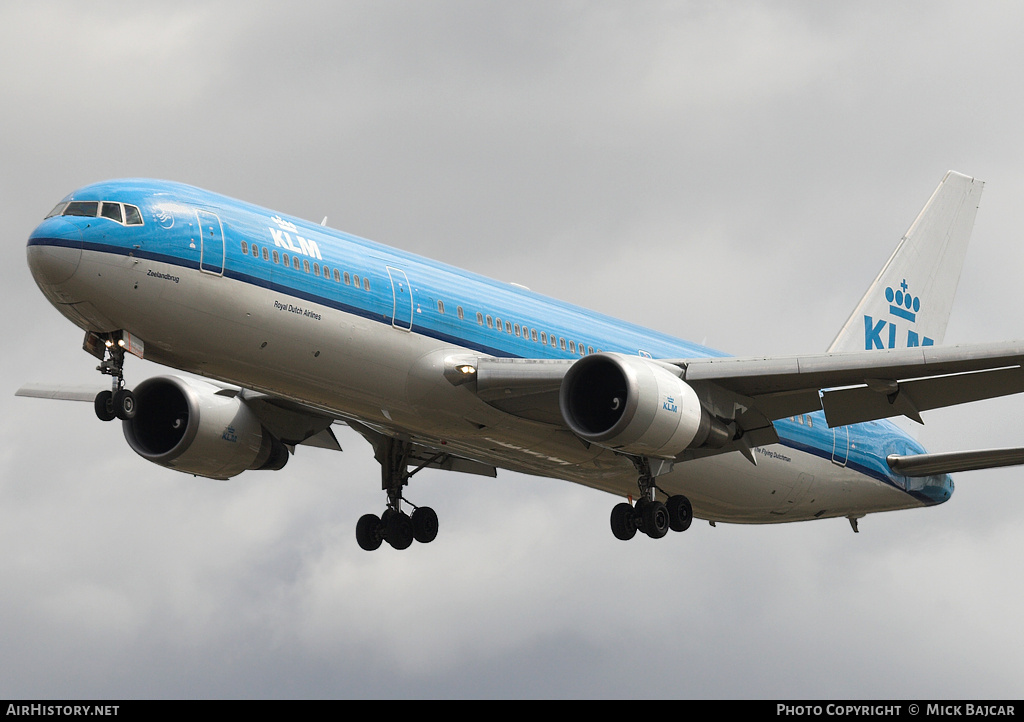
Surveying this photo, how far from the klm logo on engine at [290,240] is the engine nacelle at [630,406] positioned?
18.4 ft

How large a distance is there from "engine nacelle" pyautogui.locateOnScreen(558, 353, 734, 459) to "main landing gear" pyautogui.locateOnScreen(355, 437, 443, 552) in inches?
295

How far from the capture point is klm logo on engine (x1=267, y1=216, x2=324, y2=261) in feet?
90.7

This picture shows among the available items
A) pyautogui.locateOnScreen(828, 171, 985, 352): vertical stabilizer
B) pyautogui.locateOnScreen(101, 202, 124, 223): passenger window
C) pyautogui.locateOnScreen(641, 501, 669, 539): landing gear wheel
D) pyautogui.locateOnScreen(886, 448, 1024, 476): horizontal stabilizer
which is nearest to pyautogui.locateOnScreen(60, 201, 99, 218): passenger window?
pyautogui.locateOnScreen(101, 202, 124, 223): passenger window

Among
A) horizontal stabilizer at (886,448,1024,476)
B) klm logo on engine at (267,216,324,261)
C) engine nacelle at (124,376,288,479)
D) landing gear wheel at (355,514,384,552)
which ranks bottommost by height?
landing gear wheel at (355,514,384,552)

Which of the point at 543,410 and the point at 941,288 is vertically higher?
the point at 941,288

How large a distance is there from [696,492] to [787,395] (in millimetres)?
4052

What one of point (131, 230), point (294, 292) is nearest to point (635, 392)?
point (294, 292)

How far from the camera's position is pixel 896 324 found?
42906 millimetres

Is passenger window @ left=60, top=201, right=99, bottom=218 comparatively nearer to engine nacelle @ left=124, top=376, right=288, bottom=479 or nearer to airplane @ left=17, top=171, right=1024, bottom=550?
airplane @ left=17, top=171, right=1024, bottom=550

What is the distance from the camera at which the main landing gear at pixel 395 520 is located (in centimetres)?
3600

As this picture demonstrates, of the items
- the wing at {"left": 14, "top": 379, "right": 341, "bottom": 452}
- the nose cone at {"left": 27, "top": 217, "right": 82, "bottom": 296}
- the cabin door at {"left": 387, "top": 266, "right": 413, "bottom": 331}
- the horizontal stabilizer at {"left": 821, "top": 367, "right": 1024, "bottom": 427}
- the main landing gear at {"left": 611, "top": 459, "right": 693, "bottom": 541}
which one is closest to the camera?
the nose cone at {"left": 27, "top": 217, "right": 82, "bottom": 296}
